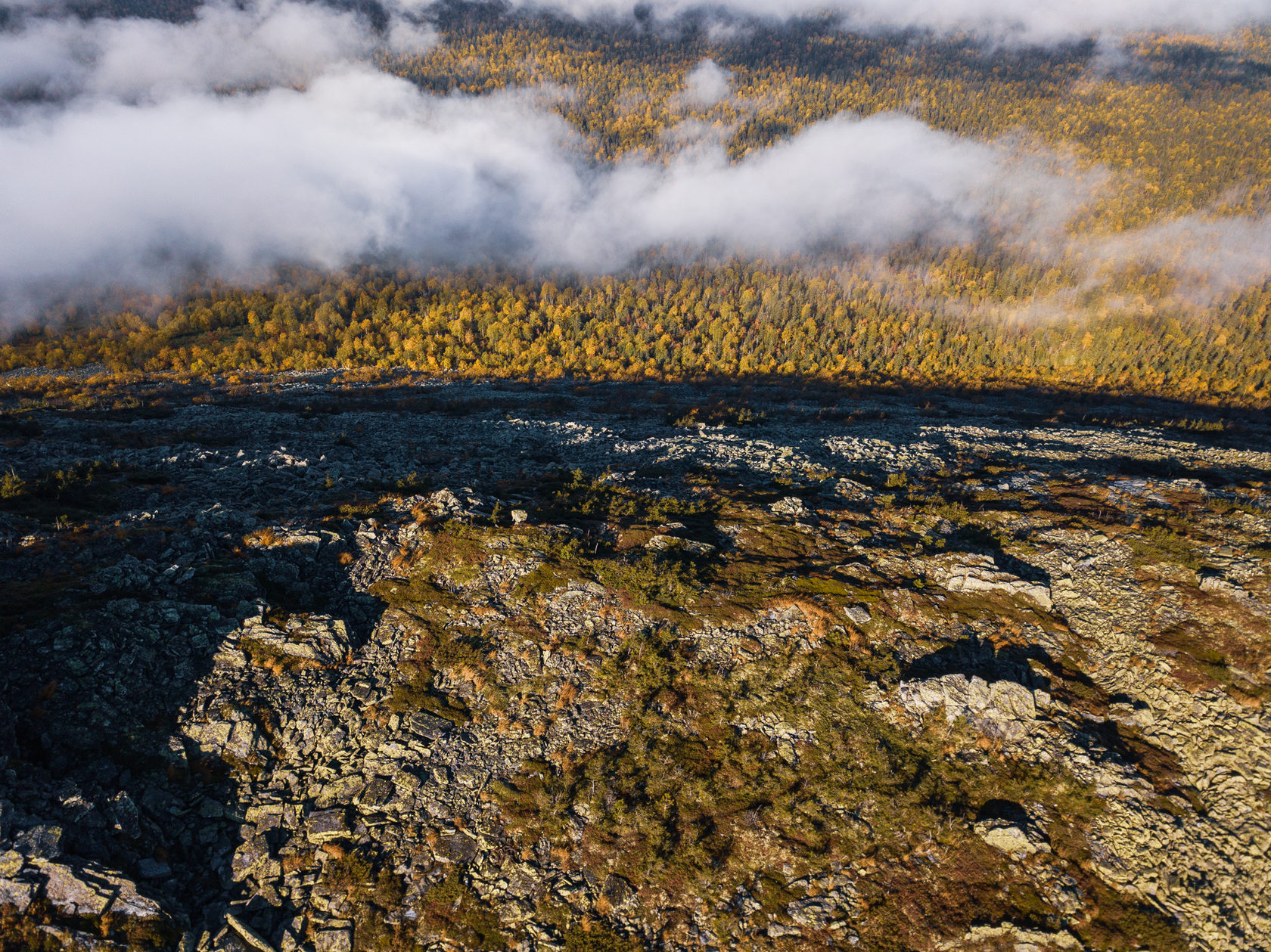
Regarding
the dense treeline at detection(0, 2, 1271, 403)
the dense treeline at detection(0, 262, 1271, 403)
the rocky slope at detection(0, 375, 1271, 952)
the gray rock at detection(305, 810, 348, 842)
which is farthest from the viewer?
the dense treeline at detection(0, 2, 1271, 403)

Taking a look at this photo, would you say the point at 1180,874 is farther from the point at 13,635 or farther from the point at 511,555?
the point at 13,635

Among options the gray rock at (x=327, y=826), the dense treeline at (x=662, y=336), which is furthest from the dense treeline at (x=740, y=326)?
the gray rock at (x=327, y=826)

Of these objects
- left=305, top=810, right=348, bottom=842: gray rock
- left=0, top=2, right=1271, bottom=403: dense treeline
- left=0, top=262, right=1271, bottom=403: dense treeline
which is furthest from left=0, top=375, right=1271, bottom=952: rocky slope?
Result: left=0, top=2, right=1271, bottom=403: dense treeline

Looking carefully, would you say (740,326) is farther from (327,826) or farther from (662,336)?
(327,826)

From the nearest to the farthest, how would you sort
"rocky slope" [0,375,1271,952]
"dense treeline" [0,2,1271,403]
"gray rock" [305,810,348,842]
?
1. "rocky slope" [0,375,1271,952]
2. "gray rock" [305,810,348,842]
3. "dense treeline" [0,2,1271,403]

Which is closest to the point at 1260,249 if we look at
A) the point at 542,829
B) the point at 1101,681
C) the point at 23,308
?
the point at 1101,681

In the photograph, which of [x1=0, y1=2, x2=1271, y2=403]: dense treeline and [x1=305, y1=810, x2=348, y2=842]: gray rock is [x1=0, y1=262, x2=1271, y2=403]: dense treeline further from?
[x1=305, y1=810, x2=348, y2=842]: gray rock
